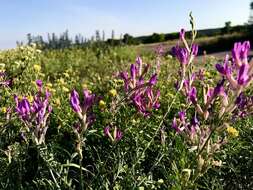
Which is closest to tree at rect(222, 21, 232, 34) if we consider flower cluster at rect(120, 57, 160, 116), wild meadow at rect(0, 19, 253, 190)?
wild meadow at rect(0, 19, 253, 190)

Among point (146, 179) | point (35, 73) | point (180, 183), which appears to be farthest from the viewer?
point (35, 73)

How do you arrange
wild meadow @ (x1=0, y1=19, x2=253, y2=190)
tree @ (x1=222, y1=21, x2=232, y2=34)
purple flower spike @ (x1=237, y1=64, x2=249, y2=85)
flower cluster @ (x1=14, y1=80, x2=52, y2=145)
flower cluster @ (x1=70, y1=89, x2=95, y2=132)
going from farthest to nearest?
tree @ (x1=222, y1=21, x2=232, y2=34) < flower cluster @ (x1=14, y1=80, x2=52, y2=145) < flower cluster @ (x1=70, y1=89, x2=95, y2=132) < wild meadow @ (x1=0, y1=19, x2=253, y2=190) < purple flower spike @ (x1=237, y1=64, x2=249, y2=85)

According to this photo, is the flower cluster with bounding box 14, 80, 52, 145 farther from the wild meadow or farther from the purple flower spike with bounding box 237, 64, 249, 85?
the purple flower spike with bounding box 237, 64, 249, 85

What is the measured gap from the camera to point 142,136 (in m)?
3.75

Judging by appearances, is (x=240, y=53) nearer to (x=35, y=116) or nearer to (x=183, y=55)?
(x=183, y=55)

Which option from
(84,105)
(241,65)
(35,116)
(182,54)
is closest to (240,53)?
(241,65)

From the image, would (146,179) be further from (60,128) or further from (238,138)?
(60,128)

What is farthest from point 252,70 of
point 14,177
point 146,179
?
point 14,177

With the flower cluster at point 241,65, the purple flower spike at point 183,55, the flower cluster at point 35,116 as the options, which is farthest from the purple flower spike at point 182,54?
the flower cluster at point 35,116

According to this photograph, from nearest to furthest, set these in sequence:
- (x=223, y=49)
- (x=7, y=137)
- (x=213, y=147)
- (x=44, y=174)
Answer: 1. (x=213, y=147)
2. (x=44, y=174)
3. (x=7, y=137)
4. (x=223, y=49)

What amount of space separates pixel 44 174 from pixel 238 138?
1.37 metres

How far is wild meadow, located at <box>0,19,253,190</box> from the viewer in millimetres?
2129

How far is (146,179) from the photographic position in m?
2.86

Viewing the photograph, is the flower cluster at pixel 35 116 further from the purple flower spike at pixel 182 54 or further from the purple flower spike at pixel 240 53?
the purple flower spike at pixel 240 53
